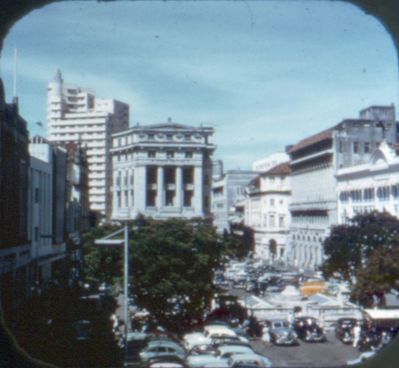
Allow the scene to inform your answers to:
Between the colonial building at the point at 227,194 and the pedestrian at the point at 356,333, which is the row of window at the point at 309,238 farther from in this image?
the pedestrian at the point at 356,333

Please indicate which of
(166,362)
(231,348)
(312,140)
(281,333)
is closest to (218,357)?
(231,348)

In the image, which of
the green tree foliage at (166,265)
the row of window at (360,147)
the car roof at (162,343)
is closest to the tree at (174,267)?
the green tree foliage at (166,265)

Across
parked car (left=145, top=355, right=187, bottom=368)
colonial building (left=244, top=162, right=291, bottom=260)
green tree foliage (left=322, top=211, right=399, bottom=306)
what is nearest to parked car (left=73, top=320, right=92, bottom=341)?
parked car (left=145, top=355, right=187, bottom=368)

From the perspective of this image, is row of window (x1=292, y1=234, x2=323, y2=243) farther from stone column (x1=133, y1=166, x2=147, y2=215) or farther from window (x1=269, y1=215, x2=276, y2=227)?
stone column (x1=133, y1=166, x2=147, y2=215)

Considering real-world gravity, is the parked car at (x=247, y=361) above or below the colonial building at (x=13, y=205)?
below

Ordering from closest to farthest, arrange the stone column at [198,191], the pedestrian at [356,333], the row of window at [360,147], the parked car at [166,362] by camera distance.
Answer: the parked car at [166,362]
the pedestrian at [356,333]
the stone column at [198,191]
the row of window at [360,147]

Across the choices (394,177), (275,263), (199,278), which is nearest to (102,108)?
(199,278)
